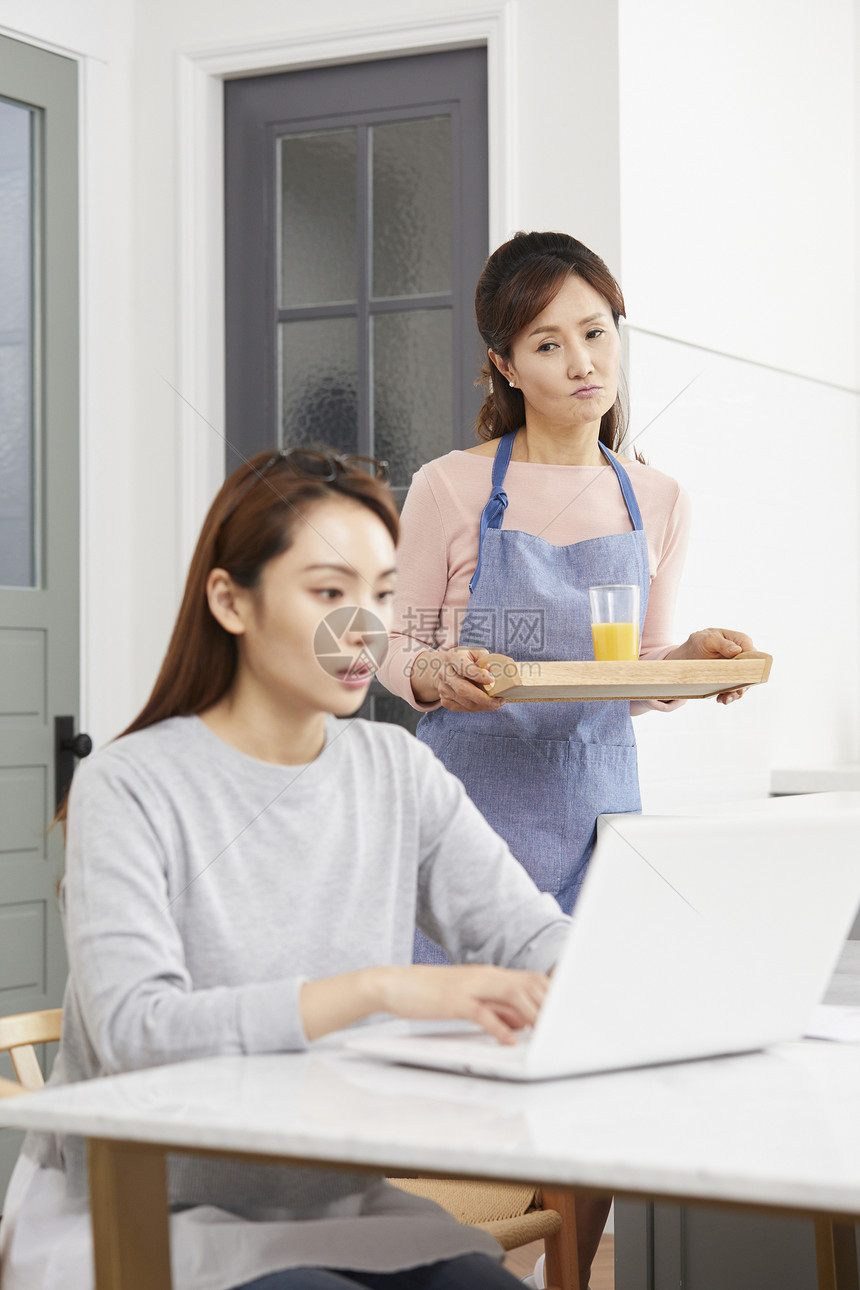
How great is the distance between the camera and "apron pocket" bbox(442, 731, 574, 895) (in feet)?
4.48

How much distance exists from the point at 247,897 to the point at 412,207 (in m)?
0.97

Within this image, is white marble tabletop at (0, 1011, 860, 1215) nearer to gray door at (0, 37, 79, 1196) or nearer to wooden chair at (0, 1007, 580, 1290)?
wooden chair at (0, 1007, 580, 1290)

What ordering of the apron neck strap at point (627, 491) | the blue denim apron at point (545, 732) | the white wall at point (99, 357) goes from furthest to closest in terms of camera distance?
the white wall at point (99, 357)
the apron neck strap at point (627, 491)
the blue denim apron at point (545, 732)

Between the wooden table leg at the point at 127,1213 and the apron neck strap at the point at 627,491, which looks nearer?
the wooden table leg at the point at 127,1213

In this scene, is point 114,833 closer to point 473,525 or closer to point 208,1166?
point 208,1166

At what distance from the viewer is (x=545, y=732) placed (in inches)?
53.8

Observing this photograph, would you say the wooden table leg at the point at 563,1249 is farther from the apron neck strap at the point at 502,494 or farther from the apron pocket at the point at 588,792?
the apron neck strap at the point at 502,494

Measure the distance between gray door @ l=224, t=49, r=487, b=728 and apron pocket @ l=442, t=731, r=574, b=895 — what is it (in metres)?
0.13

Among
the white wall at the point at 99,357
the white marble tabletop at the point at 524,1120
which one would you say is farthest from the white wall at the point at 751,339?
the white marble tabletop at the point at 524,1120

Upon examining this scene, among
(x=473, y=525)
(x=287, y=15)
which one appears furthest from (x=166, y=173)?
(x=287, y=15)

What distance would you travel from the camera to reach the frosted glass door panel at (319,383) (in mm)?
1021

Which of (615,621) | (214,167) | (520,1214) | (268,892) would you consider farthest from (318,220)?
(520,1214)

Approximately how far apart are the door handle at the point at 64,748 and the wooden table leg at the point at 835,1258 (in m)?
1.85

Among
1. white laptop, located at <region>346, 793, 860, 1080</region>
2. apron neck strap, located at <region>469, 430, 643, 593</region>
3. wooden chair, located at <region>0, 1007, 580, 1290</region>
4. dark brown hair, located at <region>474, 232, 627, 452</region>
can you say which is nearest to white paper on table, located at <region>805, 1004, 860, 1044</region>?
white laptop, located at <region>346, 793, 860, 1080</region>
